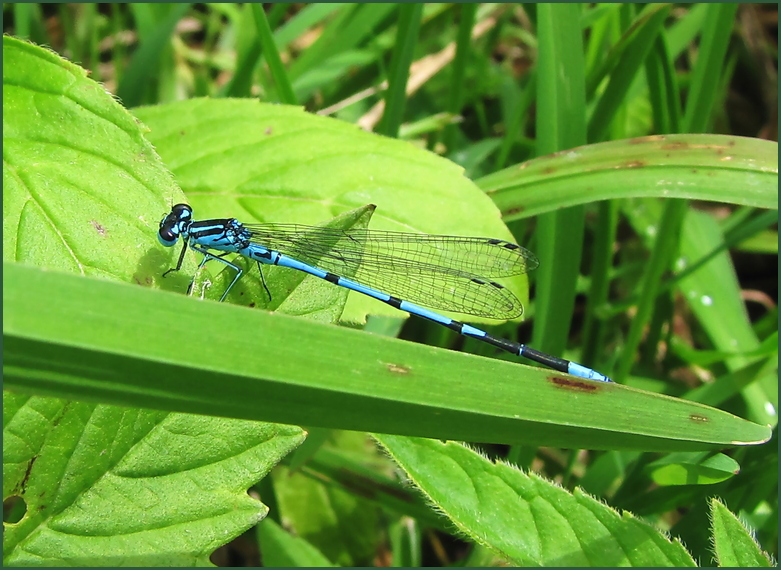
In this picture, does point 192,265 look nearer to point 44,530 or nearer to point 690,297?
point 44,530

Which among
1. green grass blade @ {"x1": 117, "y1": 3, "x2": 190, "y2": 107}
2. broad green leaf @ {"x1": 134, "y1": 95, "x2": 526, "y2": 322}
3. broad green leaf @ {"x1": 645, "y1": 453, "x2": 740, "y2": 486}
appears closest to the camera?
broad green leaf @ {"x1": 645, "y1": 453, "x2": 740, "y2": 486}

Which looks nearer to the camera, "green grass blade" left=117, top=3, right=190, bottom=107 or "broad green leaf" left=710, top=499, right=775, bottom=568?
"broad green leaf" left=710, top=499, right=775, bottom=568

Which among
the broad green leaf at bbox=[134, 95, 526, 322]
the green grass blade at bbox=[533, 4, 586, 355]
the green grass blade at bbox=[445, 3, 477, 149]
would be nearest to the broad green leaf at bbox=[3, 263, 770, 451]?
the broad green leaf at bbox=[134, 95, 526, 322]

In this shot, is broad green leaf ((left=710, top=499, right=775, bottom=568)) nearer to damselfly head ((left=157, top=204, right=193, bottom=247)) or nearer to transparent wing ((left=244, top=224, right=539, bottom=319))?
transparent wing ((left=244, top=224, right=539, bottom=319))

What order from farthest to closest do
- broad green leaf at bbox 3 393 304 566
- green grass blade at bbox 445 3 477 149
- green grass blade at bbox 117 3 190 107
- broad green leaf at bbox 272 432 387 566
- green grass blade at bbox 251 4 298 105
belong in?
1. green grass blade at bbox 117 3 190 107
2. green grass blade at bbox 445 3 477 149
3. broad green leaf at bbox 272 432 387 566
4. green grass blade at bbox 251 4 298 105
5. broad green leaf at bbox 3 393 304 566

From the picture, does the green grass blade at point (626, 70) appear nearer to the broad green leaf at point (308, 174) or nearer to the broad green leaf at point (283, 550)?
the broad green leaf at point (308, 174)

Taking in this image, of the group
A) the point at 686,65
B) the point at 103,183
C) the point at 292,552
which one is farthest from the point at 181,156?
the point at 686,65

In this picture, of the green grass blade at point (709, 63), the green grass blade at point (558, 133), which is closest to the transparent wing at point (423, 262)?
the green grass blade at point (558, 133)
